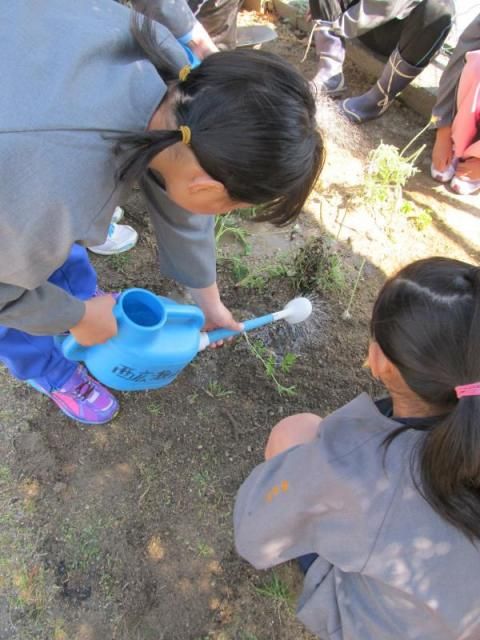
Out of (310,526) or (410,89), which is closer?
(310,526)

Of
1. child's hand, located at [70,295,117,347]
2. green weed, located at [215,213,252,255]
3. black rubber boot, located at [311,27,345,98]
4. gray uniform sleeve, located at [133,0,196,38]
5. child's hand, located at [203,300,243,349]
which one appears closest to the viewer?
child's hand, located at [70,295,117,347]

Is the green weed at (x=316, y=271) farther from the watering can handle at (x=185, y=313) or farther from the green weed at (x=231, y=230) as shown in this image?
the watering can handle at (x=185, y=313)

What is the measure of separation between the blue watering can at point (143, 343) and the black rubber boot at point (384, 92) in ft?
6.42

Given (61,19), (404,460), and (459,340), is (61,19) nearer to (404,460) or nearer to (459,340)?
(459,340)

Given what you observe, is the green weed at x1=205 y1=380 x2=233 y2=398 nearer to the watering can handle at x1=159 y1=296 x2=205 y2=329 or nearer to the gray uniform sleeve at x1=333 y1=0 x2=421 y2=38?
the watering can handle at x1=159 y1=296 x2=205 y2=329

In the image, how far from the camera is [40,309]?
1.10 metres

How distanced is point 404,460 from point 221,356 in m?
0.99

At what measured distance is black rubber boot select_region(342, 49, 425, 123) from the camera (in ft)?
8.69

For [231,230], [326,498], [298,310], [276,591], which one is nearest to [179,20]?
[231,230]

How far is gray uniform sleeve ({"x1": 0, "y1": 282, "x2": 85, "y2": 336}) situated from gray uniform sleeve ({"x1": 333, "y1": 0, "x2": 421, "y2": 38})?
2.33 m

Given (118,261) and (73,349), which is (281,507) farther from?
(118,261)

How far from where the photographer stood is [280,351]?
1.88 m

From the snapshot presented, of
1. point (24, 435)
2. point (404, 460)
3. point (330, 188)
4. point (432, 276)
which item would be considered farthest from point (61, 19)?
point (330, 188)

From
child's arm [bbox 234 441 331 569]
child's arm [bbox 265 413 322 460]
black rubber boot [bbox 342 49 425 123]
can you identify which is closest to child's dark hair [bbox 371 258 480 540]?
child's arm [bbox 234 441 331 569]
